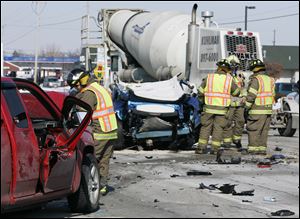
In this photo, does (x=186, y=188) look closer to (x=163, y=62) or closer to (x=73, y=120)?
(x=73, y=120)

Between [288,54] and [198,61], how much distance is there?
2312 inches

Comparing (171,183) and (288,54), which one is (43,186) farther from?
(288,54)

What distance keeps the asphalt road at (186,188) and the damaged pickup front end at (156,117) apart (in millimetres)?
479

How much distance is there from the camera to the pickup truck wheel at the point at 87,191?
7.80 m

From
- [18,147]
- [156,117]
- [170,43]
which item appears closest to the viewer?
[18,147]

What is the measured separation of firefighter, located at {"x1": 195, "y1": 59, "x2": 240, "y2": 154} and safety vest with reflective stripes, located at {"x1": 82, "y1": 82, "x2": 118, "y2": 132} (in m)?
4.55

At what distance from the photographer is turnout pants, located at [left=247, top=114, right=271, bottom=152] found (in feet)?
44.6

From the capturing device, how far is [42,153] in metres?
7.21

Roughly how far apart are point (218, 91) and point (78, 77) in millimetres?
4625

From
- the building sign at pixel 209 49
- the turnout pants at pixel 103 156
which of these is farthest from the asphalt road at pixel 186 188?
the building sign at pixel 209 49

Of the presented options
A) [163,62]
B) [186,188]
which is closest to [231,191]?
[186,188]

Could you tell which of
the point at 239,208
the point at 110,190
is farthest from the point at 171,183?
the point at 239,208

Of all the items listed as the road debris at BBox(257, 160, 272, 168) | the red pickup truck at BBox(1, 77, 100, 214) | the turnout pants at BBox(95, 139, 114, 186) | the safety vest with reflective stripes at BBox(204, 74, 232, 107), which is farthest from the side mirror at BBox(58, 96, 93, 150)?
the safety vest with reflective stripes at BBox(204, 74, 232, 107)

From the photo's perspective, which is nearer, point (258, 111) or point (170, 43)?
point (258, 111)
